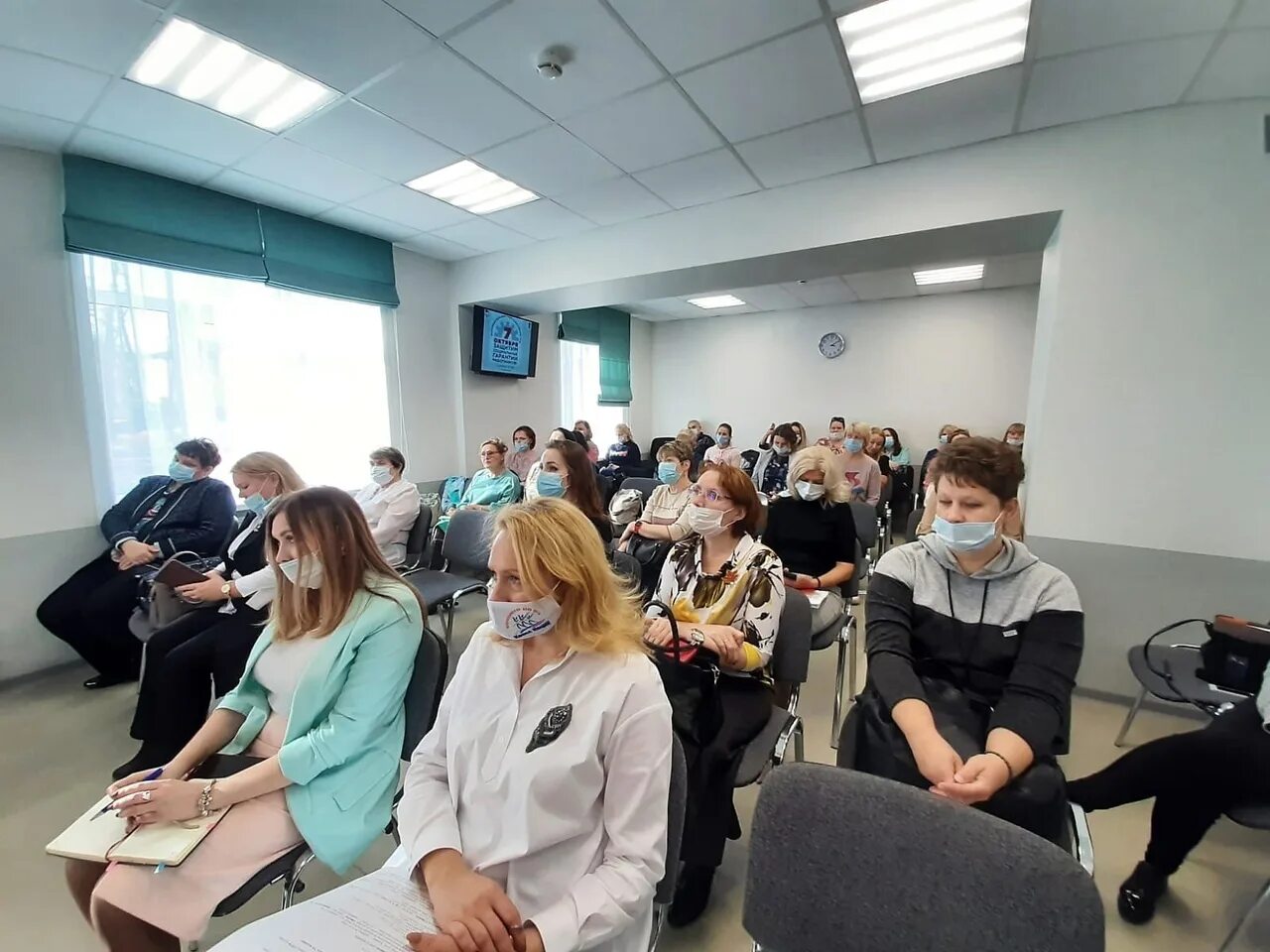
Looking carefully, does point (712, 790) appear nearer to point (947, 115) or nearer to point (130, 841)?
point (130, 841)

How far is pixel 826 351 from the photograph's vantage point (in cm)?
720

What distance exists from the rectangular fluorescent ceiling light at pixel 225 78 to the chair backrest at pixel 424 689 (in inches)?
97.4

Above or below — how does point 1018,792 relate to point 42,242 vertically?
below

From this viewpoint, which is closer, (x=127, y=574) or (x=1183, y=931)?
(x=1183, y=931)

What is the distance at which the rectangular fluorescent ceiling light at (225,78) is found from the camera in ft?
6.69

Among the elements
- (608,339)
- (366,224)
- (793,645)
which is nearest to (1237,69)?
(793,645)

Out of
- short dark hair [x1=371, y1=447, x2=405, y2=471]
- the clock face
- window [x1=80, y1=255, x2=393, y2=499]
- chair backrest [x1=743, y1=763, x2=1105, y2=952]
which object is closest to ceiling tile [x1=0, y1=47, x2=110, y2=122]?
window [x1=80, y1=255, x2=393, y2=499]

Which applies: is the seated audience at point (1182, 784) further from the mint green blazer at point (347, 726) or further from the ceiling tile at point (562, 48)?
the ceiling tile at point (562, 48)

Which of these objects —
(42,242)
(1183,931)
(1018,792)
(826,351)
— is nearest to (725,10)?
(1018,792)

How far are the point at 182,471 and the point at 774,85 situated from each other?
12.3 feet

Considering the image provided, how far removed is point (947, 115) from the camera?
2.51 meters

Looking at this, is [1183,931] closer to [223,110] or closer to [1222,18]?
[1222,18]

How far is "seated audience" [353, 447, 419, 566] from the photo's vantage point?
3139mm

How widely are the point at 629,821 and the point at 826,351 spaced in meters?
7.25
